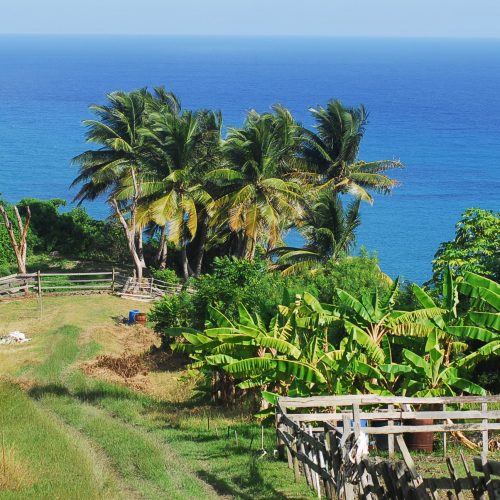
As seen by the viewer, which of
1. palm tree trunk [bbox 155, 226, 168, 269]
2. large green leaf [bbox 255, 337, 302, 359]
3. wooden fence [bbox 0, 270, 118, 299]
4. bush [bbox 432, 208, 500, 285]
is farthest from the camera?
palm tree trunk [bbox 155, 226, 168, 269]

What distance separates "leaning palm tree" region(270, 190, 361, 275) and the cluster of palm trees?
65 mm

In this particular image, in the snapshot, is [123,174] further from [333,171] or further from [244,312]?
[244,312]

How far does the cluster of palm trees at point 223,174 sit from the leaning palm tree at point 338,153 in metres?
0.05

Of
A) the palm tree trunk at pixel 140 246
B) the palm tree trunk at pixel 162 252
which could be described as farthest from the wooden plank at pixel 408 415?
the palm tree trunk at pixel 162 252

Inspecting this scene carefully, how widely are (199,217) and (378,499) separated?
32929 millimetres

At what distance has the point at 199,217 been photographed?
4403 centimetres

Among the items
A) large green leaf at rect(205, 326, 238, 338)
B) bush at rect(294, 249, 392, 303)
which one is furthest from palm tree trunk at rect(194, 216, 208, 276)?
large green leaf at rect(205, 326, 238, 338)

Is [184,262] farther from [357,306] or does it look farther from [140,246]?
[357,306]

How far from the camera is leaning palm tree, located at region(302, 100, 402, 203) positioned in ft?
140

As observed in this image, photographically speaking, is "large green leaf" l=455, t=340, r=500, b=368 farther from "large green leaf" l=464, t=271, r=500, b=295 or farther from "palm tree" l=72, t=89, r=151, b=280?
"palm tree" l=72, t=89, r=151, b=280

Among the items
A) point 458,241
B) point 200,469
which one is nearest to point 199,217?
point 458,241

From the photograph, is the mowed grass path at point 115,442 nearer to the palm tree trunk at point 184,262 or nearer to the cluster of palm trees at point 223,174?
the cluster of palm trees at point 223,174

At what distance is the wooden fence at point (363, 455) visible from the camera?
35.0ft

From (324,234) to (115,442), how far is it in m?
18.4
